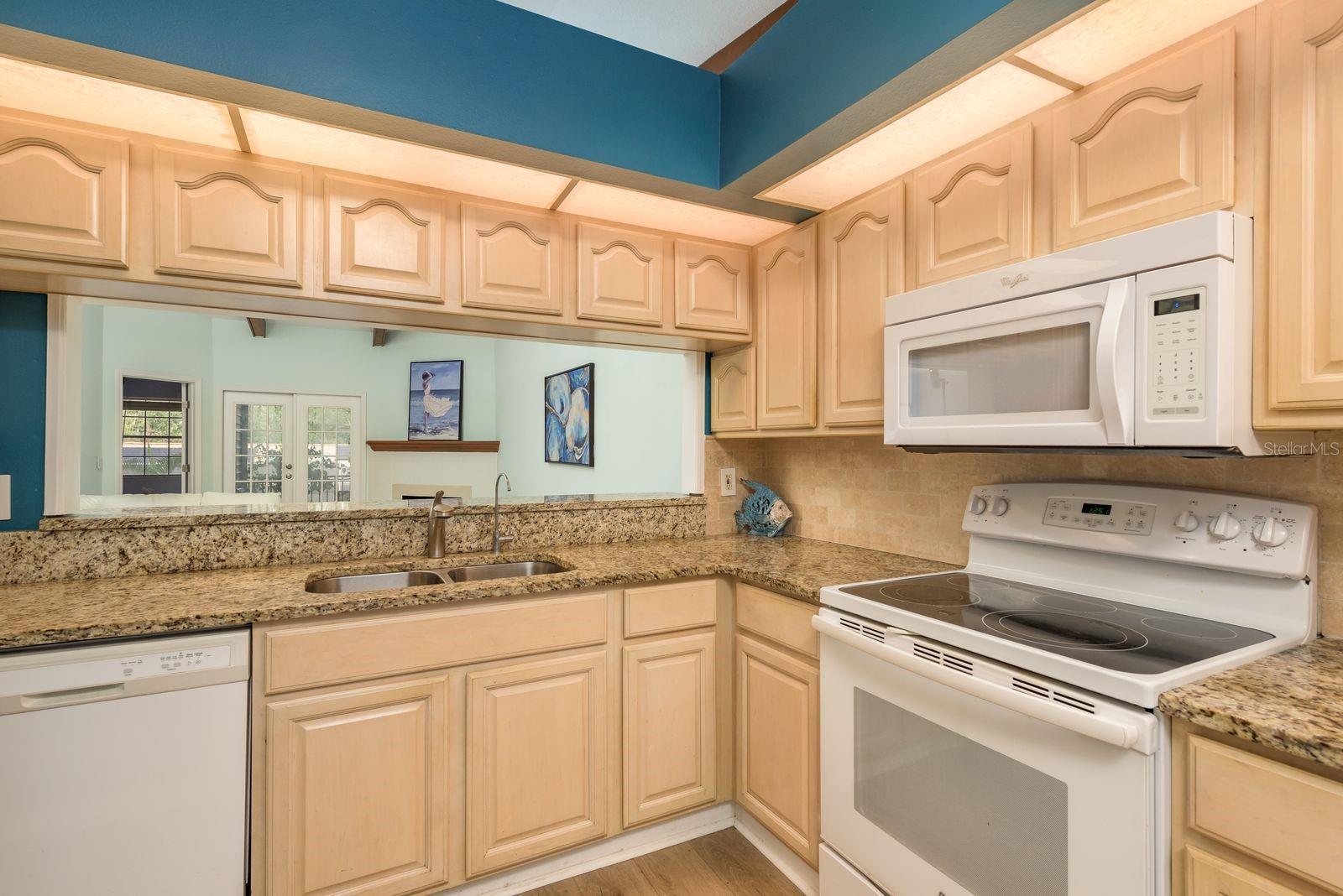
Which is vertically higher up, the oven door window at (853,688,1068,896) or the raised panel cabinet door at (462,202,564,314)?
the raised panel cabinet door at (462,202,564,314)

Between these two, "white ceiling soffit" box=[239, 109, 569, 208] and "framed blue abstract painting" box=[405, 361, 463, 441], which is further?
"framed blue abstract painting" box=[405, 361, 463, 441]

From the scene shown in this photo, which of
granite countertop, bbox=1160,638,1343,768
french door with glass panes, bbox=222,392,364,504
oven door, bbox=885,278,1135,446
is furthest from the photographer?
french door with glass panes, bbox=222,392,364,504

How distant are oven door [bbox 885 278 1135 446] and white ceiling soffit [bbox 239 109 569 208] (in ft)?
3.79

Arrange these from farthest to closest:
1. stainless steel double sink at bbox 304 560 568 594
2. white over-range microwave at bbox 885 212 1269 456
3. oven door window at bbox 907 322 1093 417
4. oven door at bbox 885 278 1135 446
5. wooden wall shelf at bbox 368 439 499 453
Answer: wooden wall shelf at bbox 368 439 499 453 → stainless steel double sink at bbox 304 560 568 594 → oven door window at bbox 907 322 1093 417 → oven door at bbox 885 278 1135 446 → white over-range microwave at bbox 885 212 1269 456

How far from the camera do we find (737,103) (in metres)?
1.96

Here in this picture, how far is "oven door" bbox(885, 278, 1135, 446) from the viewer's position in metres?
1.24

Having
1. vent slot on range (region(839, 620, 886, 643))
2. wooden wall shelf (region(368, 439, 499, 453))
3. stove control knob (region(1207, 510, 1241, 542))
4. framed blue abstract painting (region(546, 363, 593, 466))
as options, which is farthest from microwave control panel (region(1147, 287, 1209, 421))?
wooden wall shelf (region(368, 439, 499, 453))

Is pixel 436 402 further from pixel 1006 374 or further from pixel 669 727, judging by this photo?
pixel 1006 374

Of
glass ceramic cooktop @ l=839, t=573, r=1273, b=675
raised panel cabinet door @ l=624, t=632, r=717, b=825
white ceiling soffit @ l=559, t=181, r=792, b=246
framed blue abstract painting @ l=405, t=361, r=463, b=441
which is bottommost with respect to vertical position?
raised panel cabinet door @ l=624, t=632, r=717, b=825

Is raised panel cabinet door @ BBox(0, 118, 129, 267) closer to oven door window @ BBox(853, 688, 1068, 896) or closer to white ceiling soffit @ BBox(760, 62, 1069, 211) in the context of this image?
white ceiling soffit @ BBox(760, 62, 1069, 211)

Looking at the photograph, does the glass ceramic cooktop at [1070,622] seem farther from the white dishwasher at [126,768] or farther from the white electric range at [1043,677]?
the white dishwasher at [126,768]

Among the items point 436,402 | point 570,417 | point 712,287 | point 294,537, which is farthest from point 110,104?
point 436,402

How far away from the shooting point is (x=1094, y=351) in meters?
1.28

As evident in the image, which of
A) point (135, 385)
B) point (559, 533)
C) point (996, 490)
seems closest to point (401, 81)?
point (559, 533)
